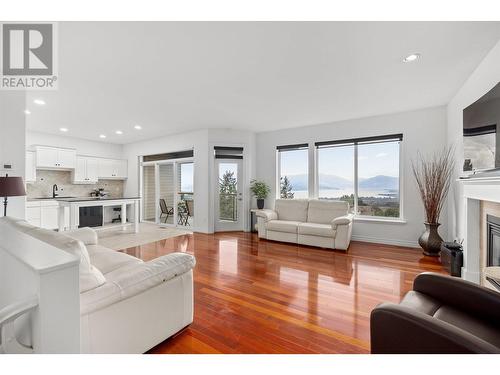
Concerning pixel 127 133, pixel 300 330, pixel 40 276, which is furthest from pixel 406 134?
pixel 127 133

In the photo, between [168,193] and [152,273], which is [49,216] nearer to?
[168,193]

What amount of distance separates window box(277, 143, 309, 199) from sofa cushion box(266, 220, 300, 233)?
1.13 metres

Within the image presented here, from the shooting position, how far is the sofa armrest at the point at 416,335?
920mm

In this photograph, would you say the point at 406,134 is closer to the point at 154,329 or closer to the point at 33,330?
the point at 154,329

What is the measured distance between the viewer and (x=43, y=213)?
5371mm

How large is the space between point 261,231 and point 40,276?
4218 mm

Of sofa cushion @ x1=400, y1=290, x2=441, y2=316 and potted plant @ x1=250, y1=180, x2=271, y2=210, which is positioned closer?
sofa cushion @ x1=400, y1=290, x2=441, y2=316

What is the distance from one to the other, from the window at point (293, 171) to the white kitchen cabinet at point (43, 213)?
18.0 feet

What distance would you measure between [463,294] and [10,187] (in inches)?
160

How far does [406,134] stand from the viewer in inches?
170

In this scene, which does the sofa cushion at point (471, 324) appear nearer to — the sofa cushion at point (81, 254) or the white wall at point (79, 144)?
the sofa cushion at point (81, 254)

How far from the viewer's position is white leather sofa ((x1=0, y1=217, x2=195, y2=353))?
1325 millimetres

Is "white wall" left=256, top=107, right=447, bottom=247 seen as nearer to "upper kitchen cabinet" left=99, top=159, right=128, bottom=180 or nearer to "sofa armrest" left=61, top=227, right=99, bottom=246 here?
"sofa armrest" left=61, top=227, right=99, bottom=246

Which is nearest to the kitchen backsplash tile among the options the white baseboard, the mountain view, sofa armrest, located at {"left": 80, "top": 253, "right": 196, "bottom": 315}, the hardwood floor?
the hardwood floor
